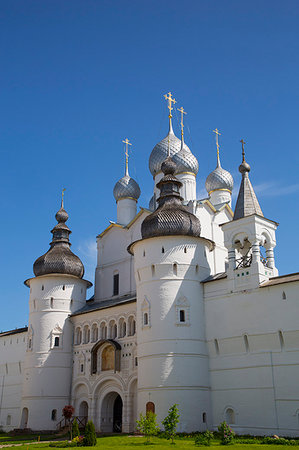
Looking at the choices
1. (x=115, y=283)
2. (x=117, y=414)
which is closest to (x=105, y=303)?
(x=115, y=283)

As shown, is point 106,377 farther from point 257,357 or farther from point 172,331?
point 257,357

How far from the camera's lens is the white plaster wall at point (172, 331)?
18406mm

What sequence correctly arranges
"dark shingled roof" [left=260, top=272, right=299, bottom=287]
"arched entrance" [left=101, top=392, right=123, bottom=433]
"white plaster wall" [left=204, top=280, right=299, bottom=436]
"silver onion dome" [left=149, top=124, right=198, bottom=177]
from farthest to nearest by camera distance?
"silver onion dome" [left=149, top=124, right=198, bottom=177]
"arched entrance" [left=101, top=392, right=123, bottom=433]
"dark shingled roof" [left=260, top=272, right=299, bottom=287]
"white plaster wall" [left=204, top=280, right=299, bottom=436]

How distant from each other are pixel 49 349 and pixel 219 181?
43.0ft

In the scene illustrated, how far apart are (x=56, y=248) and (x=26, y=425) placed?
8.88m

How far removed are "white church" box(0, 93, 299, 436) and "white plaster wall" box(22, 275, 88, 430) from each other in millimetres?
51

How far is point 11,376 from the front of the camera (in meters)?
28.6

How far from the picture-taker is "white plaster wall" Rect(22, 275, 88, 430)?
24156 millimetres

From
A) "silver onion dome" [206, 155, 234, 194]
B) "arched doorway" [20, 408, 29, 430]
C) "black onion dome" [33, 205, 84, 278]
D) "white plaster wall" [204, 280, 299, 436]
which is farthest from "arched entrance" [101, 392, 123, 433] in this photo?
"silver onion dome" [206, 155, 234, 194]

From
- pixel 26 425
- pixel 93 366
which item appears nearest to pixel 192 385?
pixel 93 366

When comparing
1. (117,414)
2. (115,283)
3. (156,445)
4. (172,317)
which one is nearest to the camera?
(156,445)

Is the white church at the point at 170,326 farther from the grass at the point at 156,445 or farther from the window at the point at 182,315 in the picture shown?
the grass at the point at 156,445

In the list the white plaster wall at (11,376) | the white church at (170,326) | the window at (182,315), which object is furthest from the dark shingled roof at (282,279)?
the white plaster wall at (11,376)

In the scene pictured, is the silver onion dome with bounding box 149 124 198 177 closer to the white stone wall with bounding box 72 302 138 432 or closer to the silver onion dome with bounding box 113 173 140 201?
the silver onion dome with bounding box 113 173 140 201
